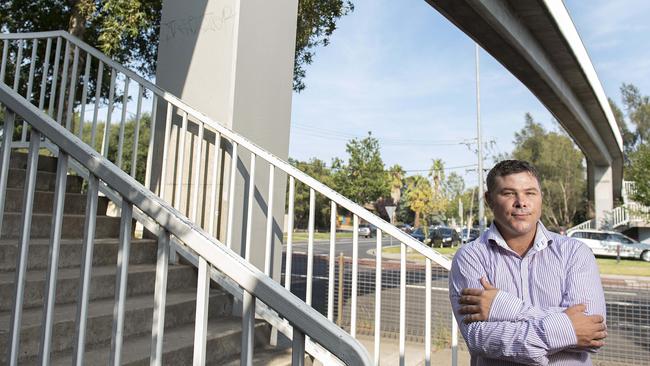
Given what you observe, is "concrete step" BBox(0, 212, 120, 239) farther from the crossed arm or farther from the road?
the road

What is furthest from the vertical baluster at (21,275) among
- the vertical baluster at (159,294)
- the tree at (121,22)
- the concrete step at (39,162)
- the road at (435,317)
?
the tree at (121,22)

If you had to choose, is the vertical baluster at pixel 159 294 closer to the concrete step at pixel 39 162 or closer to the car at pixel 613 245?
the concrete step at pixel 39 162

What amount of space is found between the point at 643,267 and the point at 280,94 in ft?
63.4

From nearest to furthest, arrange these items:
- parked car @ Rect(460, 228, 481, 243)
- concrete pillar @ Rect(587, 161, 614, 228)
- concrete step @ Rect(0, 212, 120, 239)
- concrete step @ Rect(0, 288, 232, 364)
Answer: concrete step @ Rect(0, 288, 232, 364) → concrete step @ Rect(0, 212, 120, 239) → concrete pillar @ Rect(587, 161, 614, 228) → parked car @ Rect(460, 228, 481, 243)

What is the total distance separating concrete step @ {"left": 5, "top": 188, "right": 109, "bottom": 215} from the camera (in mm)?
2916

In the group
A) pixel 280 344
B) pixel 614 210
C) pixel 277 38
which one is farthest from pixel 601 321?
pixel 614 210

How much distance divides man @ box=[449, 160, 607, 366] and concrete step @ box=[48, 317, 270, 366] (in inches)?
57.2

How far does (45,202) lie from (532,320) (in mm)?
3178

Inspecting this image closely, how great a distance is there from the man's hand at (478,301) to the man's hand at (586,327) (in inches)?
9.4

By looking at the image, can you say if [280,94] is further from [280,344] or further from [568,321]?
[568,321]

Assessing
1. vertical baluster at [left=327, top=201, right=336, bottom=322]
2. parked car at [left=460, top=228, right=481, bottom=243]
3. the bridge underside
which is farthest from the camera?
parked car at [left=460, top=228, right=481, bottom=243]

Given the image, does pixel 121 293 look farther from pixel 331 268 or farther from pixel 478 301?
pixel 331 268

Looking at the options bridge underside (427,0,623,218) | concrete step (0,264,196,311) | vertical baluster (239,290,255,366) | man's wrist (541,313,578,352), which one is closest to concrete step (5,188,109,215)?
concrete step (0,264,196,311)

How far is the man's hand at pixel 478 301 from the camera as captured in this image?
4.79 ft
